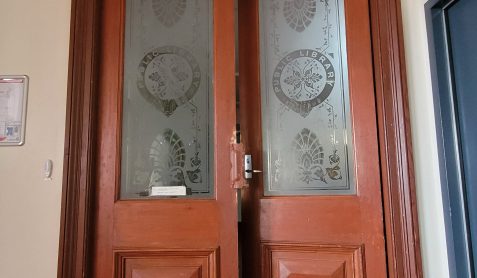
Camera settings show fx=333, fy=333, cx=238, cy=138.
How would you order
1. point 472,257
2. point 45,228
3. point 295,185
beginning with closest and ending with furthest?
point 472,257
point 45,228
point 295,185

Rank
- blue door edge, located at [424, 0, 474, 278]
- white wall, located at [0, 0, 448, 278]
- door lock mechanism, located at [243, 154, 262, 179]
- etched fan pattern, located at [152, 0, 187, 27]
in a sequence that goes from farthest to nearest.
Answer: etched fan pattern, located at [152, 0, 187, 27] → door lock mechanism, located at [243, 154, 262, 179] → white wall, located at [0, 0, 448, 278] → blue door edge, located at [424, 0, 474, 278]

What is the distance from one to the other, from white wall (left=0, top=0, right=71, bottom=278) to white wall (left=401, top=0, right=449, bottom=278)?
142cm

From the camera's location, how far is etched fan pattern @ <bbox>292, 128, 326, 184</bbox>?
142cm

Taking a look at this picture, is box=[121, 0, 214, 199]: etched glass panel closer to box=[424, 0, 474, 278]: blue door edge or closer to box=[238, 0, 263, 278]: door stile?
box=[238, 0, 263, 278]: door stile

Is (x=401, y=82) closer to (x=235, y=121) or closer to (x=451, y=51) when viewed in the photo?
(x=451, y=51)

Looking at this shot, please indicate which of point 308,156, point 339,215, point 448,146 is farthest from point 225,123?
point 448,146

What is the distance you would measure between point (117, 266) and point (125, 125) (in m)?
0.58

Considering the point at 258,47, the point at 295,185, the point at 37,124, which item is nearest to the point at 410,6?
the point at 258,47

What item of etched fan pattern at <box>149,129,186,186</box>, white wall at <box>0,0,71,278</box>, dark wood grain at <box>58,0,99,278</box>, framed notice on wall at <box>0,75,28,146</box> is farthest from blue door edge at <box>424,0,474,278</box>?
Result: framed notice on wall at <box>0,75,28,146</box>

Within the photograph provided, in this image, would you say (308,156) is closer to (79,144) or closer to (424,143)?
(424,143)

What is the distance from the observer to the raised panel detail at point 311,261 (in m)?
1.32

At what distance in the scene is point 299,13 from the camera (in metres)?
1.53

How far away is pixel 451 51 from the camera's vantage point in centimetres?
125

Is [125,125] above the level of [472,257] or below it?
above
